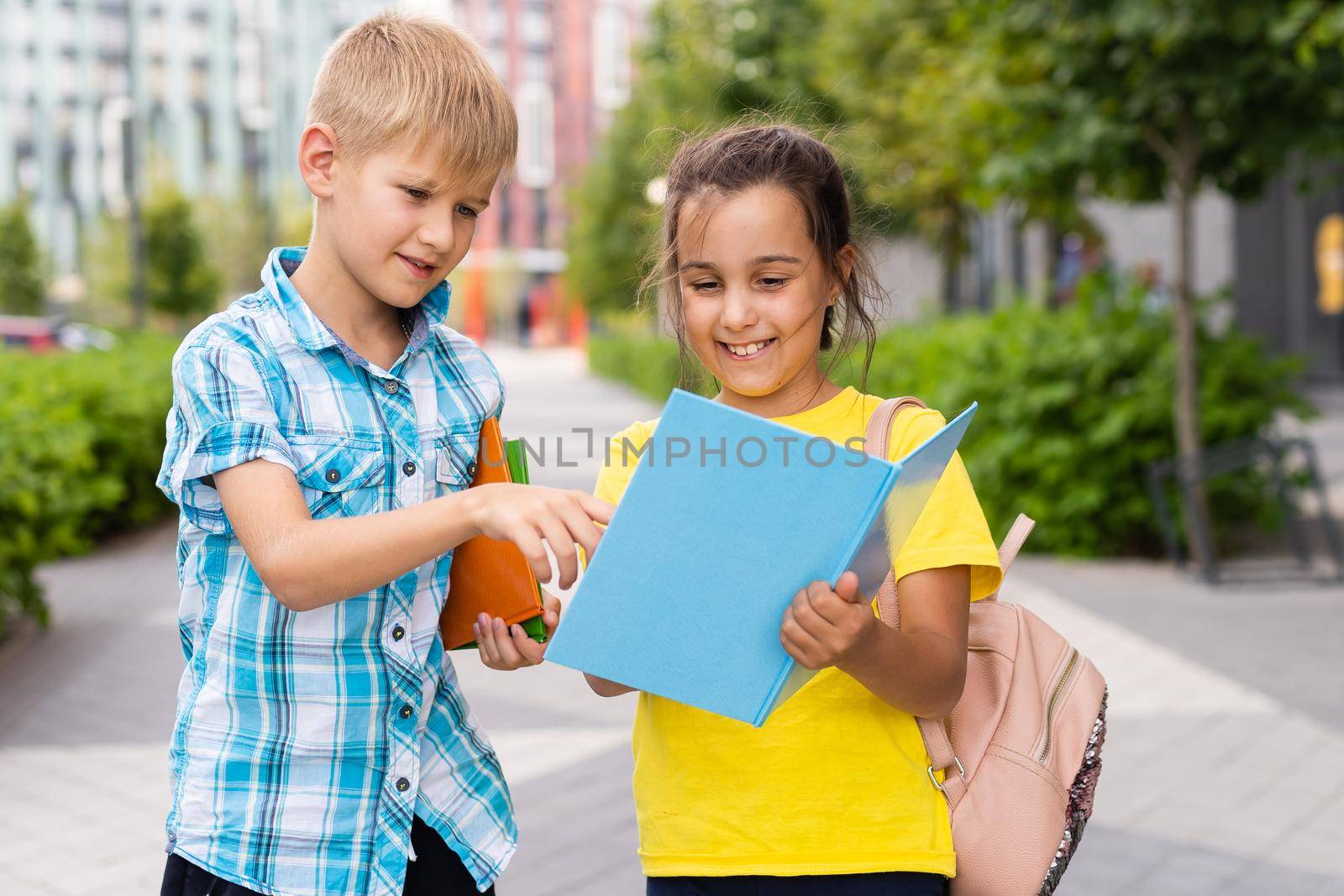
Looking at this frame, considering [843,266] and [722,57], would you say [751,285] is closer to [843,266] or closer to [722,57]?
[843,266]

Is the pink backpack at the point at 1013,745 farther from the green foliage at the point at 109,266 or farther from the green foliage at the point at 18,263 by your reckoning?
the green foliage at the point at 18,263

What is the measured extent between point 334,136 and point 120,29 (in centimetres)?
6800

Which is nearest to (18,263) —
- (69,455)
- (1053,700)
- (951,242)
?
(951,242)

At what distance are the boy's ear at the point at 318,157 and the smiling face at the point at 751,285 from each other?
0.42 metres

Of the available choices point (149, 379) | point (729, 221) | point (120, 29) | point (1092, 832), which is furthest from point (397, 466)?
point (120, 29)

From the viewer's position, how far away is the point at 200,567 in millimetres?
1475

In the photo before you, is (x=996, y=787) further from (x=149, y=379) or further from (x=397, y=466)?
(x=149, y=379)

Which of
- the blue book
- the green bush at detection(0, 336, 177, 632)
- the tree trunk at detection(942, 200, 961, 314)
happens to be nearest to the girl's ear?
the blue book

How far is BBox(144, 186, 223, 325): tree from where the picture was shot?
910 inches

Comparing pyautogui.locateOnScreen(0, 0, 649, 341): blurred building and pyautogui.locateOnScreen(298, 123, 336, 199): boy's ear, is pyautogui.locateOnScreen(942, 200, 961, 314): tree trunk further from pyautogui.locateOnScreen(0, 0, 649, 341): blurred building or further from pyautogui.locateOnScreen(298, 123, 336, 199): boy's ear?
pyautogui.locateOnScreen(0, 0, 649, 341): blurred building

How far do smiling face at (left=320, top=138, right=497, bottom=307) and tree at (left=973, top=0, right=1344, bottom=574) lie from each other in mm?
5121

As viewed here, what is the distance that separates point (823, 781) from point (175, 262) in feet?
78.3

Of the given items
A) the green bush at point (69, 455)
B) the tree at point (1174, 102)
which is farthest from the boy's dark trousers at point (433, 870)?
the tree at point (1174, 102)

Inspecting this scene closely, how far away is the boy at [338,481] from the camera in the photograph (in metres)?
1.41
